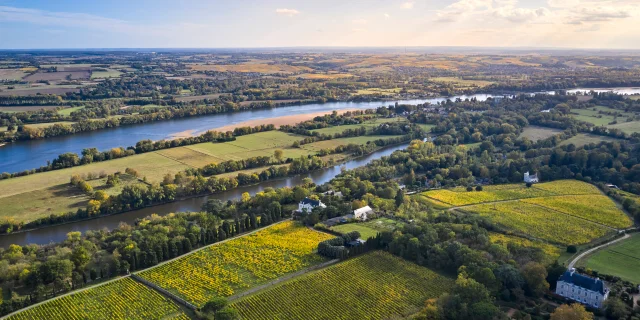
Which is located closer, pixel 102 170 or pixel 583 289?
pixel 583 289

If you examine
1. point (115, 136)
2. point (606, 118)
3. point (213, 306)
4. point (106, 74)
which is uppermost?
point (106, 74)

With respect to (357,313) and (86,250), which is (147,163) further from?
(357,313)

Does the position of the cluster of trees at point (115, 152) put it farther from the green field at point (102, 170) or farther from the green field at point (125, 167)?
the green field at point (125, 167)

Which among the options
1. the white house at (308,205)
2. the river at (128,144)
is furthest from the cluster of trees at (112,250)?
the river at (128,144)

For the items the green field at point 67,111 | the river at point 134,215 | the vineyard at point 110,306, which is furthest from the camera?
the green field at point 67,111

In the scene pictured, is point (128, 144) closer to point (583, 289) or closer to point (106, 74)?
point (583, 289)

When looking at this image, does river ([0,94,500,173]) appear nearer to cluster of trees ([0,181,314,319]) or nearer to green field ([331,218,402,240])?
cluster of trees ([0,181,314,319])

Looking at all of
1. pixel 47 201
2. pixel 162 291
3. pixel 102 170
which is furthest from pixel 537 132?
pixel 47 201
